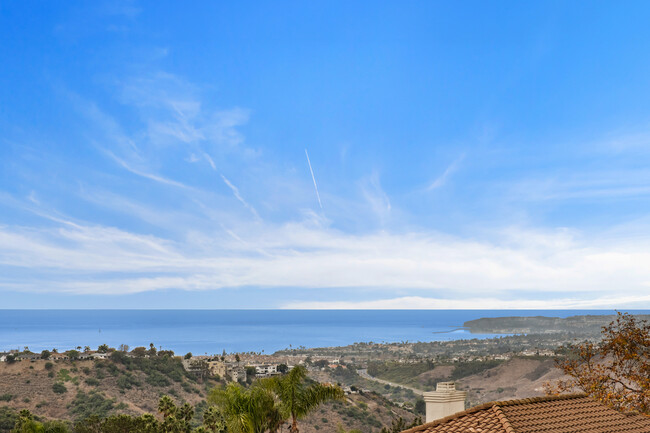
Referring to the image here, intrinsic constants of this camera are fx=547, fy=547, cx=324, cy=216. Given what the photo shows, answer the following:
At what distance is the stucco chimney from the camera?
9219 millimetres

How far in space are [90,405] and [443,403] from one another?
51941mm

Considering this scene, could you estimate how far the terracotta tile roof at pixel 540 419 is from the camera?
7.91 meters

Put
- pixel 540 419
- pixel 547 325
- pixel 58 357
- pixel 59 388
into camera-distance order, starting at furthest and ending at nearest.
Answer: pixel 547 325, pixel 58 357, pixel 59 388, pixel 540 419

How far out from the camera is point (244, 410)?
43.2 ft

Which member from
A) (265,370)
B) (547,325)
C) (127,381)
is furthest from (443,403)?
(547,325)

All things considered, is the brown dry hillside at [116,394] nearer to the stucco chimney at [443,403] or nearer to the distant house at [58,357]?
the distant house at [58,357]

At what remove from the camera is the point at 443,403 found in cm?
922

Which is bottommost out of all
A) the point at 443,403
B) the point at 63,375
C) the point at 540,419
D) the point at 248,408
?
the point at 63,375

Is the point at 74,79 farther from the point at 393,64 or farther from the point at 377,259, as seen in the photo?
the point at 377,259

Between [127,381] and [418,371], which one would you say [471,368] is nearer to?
[418,371]

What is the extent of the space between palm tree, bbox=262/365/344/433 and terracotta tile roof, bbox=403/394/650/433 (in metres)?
5.18

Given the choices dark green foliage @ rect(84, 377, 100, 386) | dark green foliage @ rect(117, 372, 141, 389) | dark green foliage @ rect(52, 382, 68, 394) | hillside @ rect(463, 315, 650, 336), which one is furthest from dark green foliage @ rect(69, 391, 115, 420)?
hillside @ rect(463, 315, 650, 336)

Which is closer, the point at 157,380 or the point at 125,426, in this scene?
the point at 125,426

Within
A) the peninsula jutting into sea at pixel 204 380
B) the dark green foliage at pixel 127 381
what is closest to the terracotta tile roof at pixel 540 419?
the peninsula jutting into sea at pixel 204 380
